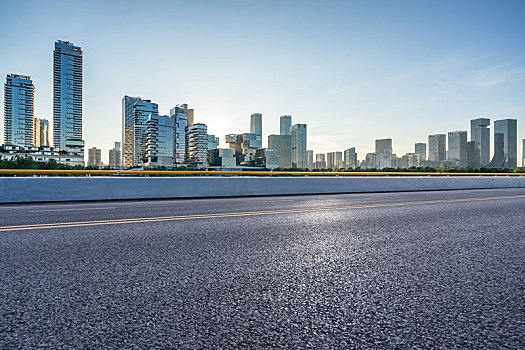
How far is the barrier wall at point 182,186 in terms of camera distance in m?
12.2

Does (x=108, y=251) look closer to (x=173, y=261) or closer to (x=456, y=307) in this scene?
(x=173, y=261)

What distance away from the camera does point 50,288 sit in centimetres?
286

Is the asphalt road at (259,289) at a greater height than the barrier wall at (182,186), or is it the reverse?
the barrier wall at (182,186)

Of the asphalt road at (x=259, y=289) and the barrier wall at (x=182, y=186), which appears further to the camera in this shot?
the barrier wall at (x=182, y=186)

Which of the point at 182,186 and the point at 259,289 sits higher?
the point at 182,186

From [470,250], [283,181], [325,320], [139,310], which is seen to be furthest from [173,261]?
[283,181]

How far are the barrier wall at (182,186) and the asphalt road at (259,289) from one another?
7.56 m

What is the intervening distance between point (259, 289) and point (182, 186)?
40.4 ft

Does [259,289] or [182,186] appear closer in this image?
[259,289]

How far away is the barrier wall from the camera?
12188mm

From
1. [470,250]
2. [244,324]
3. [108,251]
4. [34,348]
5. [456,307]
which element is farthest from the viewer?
[470,250]

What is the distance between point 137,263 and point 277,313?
2009 millimetres

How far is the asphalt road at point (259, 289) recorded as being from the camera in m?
2.02

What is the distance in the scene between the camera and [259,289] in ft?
9.36
